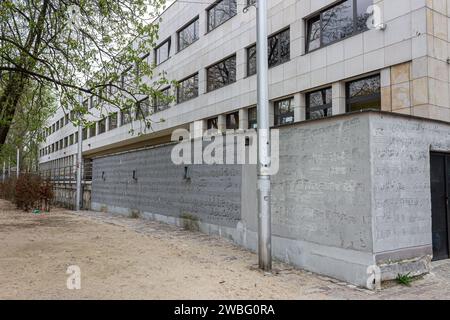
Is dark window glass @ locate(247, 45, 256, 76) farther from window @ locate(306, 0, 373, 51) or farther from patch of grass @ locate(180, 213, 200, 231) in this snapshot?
patch of grass @ locate(180, 213, 200, 231)

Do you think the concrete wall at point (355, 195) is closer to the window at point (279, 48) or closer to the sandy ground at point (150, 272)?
the sandy ground at point (150, 272)

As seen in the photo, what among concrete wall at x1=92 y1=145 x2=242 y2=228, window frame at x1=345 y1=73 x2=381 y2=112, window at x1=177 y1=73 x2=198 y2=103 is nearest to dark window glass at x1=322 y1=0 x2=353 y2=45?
window frame at x1=345 y1=73 x2=381 y2=112

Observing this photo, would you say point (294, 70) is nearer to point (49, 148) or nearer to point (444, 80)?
point (444, 80)

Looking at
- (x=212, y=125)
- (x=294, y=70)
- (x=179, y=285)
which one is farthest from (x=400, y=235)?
(x=212, y=125)

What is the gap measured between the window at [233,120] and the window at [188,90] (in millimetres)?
3359

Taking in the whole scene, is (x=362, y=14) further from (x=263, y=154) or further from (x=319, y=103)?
(x=263, y=154)

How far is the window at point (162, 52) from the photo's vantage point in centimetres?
2577

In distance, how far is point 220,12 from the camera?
20125mm

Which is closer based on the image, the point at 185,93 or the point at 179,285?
the point at 179,285

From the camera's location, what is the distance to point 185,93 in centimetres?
2322

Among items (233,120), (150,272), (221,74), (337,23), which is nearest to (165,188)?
(150,272)

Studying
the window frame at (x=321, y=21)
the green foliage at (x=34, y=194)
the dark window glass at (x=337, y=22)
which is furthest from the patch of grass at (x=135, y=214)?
the dark window glass at (x=337, y=22)

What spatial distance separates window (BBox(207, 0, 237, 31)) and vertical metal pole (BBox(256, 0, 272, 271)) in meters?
12.4
